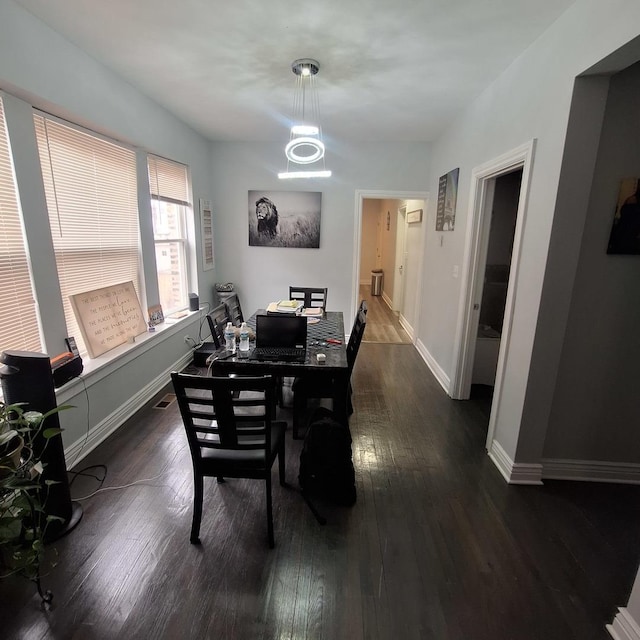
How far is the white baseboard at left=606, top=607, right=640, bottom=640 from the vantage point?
131 centimetres

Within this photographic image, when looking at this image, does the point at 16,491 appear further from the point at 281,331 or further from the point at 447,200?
the point at 447,200

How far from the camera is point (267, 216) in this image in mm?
4801

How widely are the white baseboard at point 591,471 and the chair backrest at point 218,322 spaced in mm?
2373

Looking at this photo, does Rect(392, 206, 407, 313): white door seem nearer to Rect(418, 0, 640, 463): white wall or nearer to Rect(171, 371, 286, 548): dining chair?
Rect(418, 0, 640, 463): white wall

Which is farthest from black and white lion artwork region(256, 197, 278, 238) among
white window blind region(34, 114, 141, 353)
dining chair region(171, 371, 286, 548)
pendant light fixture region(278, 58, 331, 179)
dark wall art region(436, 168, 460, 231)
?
dining chair region(171, 371, 286, 548)

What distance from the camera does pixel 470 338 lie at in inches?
125

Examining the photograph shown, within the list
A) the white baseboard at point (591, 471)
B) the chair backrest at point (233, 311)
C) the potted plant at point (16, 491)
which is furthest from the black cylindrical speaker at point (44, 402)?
the white baseboard at point (591, 471)

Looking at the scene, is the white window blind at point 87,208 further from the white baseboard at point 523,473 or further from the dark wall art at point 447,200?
the white baseboard at point 523,473

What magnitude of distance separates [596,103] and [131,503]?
→ 10.7 ft

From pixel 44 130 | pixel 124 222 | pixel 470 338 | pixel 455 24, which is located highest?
pixel 455 24

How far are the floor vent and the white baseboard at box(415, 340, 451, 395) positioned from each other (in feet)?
8.72

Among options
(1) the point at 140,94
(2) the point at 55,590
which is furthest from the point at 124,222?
(2) the point at 55,590

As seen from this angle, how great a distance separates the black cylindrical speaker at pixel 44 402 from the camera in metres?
1.59

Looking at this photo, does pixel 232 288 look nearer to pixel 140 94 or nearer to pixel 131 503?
pixel 140 94
